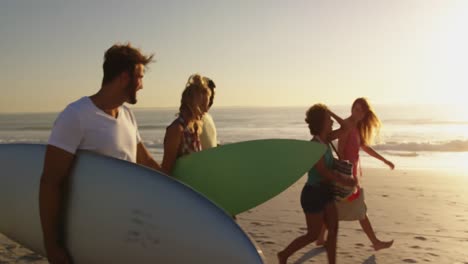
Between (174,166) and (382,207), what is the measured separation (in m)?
5.00

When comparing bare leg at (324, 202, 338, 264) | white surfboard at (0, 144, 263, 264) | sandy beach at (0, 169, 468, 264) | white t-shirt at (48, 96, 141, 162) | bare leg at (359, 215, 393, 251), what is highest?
white t-shirt at (48, 96, 141, 162)

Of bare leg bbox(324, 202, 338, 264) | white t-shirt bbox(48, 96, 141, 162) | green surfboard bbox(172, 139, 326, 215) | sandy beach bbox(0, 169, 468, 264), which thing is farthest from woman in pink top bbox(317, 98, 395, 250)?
white t-shirt bbox(48, 96, 141, 162)

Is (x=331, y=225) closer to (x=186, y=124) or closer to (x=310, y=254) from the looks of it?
(x=310, y=254)

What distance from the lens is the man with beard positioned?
2156 mm

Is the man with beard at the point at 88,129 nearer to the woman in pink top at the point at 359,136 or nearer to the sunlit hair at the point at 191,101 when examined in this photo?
the sunlit hair at the point at 191,101

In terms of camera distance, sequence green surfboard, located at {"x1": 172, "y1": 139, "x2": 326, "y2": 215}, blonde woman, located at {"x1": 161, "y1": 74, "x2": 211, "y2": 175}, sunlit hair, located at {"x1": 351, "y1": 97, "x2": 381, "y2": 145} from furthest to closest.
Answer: sunlit hair, located at {"x1": 351, "y1": 97, "x2": 381, "y2": 145}
green surfboard, located at {"x1": 172, "y1": 139, "x2": 326, "y2": 215}
blonde woman, located at {"x1": 161, "y1": 74, "x2": 211, "y2": 175}

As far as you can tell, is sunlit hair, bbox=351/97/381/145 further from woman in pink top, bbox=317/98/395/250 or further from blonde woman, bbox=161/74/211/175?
blonde woman, bbox=161/74/211/175

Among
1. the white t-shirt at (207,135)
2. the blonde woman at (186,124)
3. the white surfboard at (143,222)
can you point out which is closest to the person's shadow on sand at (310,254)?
the white t-shirt at (207,135)

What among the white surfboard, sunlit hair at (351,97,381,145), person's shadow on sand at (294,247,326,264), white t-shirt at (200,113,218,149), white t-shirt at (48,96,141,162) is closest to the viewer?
white t-shirt at (48,96,141,162)

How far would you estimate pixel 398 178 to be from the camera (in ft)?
34.8

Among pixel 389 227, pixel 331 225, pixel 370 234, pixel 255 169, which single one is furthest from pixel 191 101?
pixel 389 227

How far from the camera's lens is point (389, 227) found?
6262mm

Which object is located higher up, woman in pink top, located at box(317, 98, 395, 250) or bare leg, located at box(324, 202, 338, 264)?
woman in pink top, located at box(317, 98, 395, 250)

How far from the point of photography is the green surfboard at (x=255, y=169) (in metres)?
3.45
